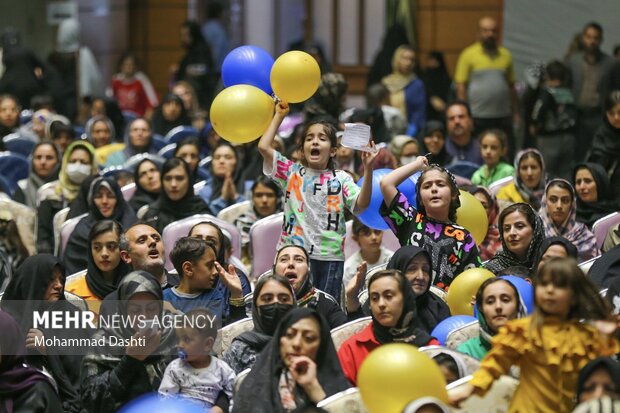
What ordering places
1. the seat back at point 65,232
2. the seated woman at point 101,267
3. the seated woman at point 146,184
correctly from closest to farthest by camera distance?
1. the seated woman at point 101,267
2. the seat back at point 65,232
3. the seated woman at point 146,184

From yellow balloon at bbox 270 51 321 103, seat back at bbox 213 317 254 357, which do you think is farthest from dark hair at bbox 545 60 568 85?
seat back at bbox 213 317 254 357

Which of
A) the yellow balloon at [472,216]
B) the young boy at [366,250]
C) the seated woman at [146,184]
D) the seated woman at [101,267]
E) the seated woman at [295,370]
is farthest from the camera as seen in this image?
the seated woman at [146,184]

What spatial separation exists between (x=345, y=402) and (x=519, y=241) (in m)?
2.05

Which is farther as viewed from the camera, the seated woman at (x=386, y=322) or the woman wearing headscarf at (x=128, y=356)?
the seated woman at (x=386, y=322)

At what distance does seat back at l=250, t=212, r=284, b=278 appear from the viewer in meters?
7.42

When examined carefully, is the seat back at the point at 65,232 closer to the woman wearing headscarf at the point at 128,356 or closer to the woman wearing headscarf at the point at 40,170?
the woman wearing headscarf at the point at 40,170

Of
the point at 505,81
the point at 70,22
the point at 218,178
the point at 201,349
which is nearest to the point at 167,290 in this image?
the point at 201,349

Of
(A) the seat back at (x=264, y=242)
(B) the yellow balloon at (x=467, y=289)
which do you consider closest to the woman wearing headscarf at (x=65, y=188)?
(A) the seat back at (x=264, y=242)

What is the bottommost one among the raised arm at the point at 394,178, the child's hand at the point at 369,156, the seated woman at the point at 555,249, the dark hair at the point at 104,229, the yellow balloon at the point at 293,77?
the seated woman at the point at 555,249

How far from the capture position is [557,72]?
A: 10500 millimetres

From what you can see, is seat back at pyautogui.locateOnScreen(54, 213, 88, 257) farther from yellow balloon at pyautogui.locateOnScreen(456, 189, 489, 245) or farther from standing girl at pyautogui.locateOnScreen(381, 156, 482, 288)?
yellow balloon at pyautogui.locateOnScreen(456, 189, 489, 245)

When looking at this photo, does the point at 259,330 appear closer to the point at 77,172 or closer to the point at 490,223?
the point at 490,223

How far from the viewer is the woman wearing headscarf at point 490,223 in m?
7.39

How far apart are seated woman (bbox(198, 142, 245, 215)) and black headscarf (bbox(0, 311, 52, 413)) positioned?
3672 mm
